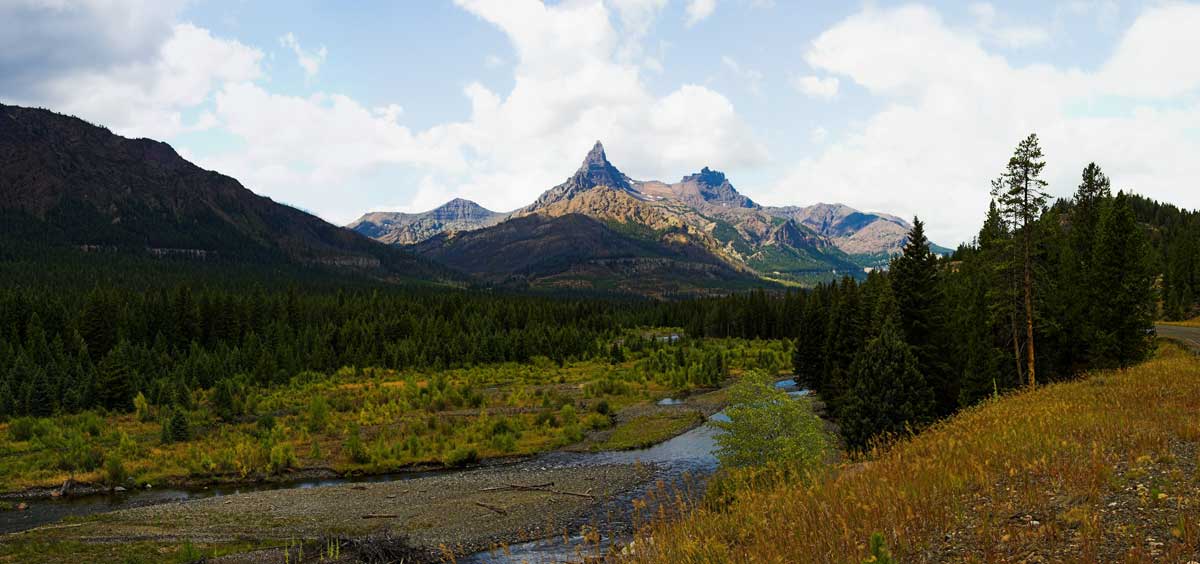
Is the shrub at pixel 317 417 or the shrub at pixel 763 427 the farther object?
the shrub at pixel 317 417

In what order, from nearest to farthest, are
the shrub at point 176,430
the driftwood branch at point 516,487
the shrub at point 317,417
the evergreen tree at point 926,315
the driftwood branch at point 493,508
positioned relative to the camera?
the driftwood branch at point 493,508, the evergreen tree at point 926,315, the driftwood branch at point 516,487, the shrub at point 176,430, the shrub at point 317,417

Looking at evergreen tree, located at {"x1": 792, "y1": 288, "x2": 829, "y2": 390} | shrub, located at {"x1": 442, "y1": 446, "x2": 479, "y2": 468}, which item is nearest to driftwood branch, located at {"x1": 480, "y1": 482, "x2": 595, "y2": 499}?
shrub, located at {"x1": 442, "y1": 446, "x2": 479, "y2": 468}

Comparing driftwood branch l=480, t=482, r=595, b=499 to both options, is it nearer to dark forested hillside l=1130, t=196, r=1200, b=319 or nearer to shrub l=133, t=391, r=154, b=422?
shrub l=133, t=391, r=154, b=422

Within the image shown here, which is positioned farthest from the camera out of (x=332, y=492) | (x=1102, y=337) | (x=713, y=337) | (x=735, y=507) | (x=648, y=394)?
(x=713, y=337)

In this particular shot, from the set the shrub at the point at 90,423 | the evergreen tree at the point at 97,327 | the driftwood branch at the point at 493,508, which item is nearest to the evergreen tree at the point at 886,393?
the driftwood branch at the point at 493,508

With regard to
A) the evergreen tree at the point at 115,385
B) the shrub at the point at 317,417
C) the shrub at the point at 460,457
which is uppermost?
the evergreen tree at the point at 115,385

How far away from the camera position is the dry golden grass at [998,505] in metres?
7.54

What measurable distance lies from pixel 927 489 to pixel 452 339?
10175cm

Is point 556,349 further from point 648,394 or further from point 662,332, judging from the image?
point 662,332

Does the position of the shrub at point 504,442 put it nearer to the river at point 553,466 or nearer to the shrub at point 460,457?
the shrub at point 460,457

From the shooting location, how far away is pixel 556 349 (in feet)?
A: 364

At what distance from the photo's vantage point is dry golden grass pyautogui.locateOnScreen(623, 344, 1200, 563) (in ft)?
24.7

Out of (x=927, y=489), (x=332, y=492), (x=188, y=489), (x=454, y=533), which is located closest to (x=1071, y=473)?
(x=927, y=489)

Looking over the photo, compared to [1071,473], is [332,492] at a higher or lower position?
lower
